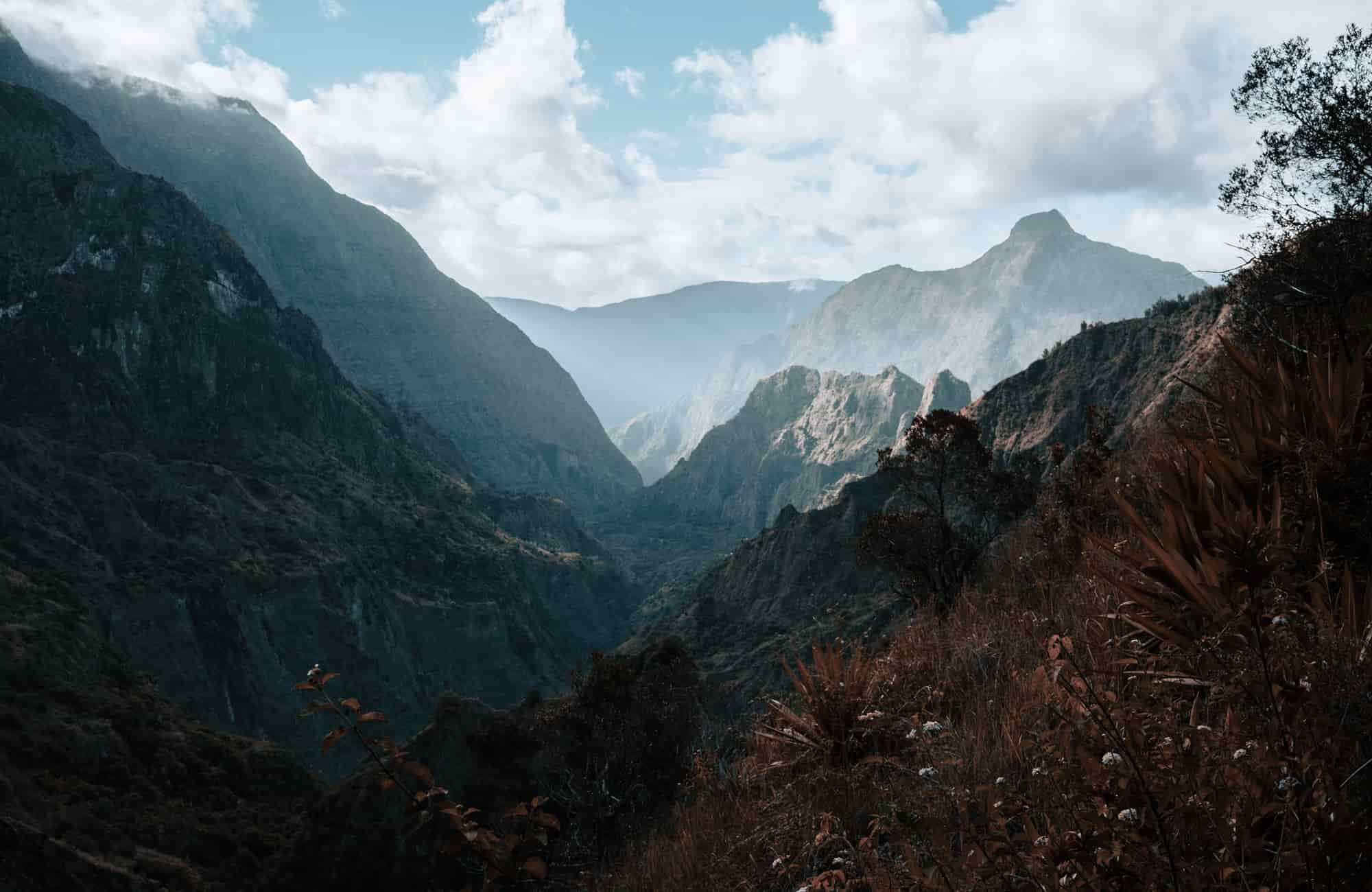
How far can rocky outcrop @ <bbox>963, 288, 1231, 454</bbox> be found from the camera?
2337 inches

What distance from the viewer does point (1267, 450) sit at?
399 cm

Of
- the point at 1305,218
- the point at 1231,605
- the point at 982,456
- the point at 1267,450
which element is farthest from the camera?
the point at 982,456

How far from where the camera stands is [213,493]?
91.8 metres

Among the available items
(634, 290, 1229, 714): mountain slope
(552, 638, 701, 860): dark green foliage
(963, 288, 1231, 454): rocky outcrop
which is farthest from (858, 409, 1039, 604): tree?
(963, 288, 1231, 454): rocky outcrop

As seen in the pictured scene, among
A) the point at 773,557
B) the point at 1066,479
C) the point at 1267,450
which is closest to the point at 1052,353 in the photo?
the point at 773,557

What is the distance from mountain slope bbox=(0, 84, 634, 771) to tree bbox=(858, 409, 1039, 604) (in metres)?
65.5

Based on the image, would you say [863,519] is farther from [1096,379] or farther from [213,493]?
[213,493]

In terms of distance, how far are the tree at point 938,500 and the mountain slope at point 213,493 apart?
65.5 meters

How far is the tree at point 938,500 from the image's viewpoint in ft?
64.6

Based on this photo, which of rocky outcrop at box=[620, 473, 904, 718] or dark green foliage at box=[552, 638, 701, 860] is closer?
dark green foliage at box=[552, 638, 701, 860]

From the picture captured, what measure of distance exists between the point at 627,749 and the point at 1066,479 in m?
15.1

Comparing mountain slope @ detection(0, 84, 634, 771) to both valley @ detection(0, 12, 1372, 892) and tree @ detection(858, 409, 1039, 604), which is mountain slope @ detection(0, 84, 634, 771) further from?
tree @ detection(858, 409, 1039, 604)

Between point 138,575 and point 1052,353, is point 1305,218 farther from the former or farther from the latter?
point 138,575

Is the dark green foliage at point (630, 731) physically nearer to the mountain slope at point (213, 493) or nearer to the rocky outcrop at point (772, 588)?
the rocky outcrop at point (772, 588)
